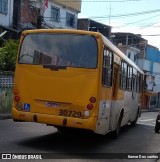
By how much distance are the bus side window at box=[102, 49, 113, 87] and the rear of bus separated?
512 mm

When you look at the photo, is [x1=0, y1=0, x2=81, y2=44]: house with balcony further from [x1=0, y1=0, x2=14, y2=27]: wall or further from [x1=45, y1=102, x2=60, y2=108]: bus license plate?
[x1=45, y1=102, x2=60, y2=108]: bus license plate

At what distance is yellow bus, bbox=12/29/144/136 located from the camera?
Result: 33.7ft

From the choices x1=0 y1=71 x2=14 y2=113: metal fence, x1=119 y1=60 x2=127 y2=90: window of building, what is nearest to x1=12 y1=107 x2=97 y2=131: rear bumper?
x1=119 y1=60 x2=127 y2=90: window of building

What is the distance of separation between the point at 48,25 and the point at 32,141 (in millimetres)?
22598

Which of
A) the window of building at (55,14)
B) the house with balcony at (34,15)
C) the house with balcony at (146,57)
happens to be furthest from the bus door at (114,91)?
the house with balcony at (146,57)

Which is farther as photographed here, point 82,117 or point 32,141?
point 32,141

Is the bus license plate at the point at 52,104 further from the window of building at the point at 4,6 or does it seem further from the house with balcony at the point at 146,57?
the house with balcony at the point at 146,57

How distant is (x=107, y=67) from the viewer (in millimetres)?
11234

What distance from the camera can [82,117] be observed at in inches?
A: 402

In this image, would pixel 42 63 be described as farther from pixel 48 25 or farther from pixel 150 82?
pixel 150 82

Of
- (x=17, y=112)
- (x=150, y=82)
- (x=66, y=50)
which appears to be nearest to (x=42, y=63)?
(x=66, y=50)

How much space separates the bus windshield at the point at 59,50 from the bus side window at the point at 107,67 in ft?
1.76

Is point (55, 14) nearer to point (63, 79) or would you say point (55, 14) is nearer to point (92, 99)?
point (63, 79)

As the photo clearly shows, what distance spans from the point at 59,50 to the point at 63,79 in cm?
83
